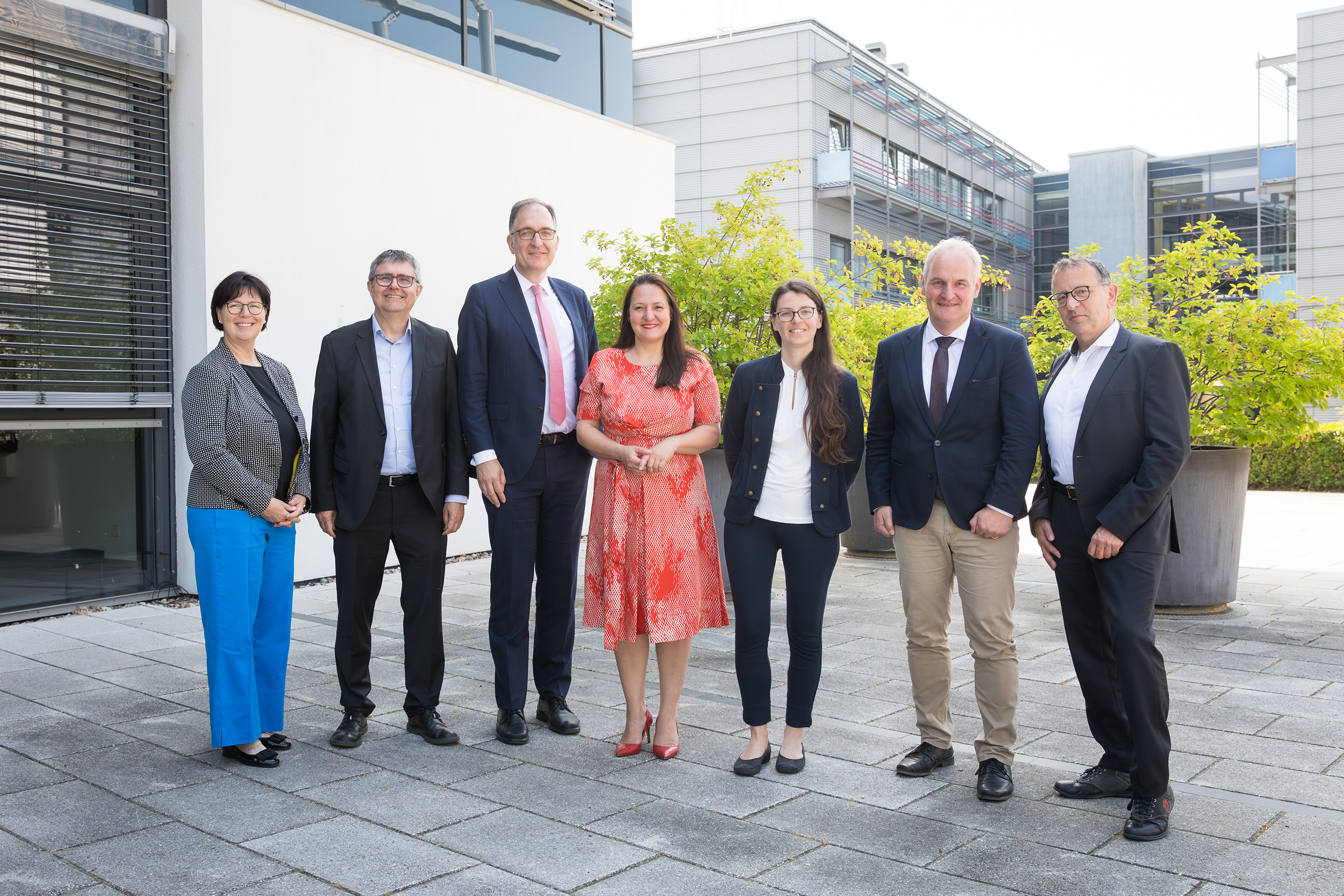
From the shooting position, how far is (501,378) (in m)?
4.30

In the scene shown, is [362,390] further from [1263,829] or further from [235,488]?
[1263,829]

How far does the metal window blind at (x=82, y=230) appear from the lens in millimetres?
6574

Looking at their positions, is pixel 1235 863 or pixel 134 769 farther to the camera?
pixel 134 769

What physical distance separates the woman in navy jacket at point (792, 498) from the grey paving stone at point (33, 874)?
2115mm

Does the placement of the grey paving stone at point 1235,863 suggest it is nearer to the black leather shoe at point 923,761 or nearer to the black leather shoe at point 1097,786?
the black leather shoe at point 1097,786

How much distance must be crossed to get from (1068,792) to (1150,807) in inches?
13.7

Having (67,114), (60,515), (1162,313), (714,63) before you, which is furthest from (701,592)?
(714,63)

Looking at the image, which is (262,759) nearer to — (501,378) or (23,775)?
(23,775)

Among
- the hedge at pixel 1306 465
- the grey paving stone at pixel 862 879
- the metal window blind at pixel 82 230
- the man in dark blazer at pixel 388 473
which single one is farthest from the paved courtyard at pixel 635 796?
the hedge at pixel 1306 465

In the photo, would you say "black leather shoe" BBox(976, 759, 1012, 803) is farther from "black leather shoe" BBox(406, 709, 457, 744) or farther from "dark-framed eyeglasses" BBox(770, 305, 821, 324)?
"black leather shoe" BBox(406, 709, 457, 744)

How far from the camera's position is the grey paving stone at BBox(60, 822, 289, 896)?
2877 millimetres

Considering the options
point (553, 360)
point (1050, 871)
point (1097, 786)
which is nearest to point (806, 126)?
point (553, 360)

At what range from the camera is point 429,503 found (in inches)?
170

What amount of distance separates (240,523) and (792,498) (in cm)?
206
